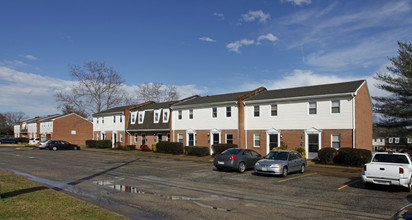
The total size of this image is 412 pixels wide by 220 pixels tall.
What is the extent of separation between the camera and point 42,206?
8367mm

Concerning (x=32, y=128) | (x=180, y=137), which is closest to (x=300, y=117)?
(x=180, y=137)

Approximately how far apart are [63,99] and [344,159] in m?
49.8

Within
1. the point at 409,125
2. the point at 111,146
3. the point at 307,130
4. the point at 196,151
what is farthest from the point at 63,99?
the point at 409,125

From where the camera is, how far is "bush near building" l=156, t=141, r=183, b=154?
33.6 meters

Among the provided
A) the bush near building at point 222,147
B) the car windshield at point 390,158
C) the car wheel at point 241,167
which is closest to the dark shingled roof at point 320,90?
the bush near building at point 222,147

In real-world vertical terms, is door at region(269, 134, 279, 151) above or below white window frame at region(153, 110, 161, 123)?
below

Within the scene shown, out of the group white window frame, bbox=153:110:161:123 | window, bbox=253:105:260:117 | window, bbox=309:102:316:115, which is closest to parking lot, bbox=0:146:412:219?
window, bbox=309:102:316:115

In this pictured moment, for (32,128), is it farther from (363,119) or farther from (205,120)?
(363,119)

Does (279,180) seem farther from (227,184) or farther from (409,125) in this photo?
(409,125)

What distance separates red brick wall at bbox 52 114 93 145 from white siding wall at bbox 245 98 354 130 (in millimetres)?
48979

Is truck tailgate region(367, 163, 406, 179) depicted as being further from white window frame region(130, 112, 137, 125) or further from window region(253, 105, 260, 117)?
white window frame region(130, 112, 137, 125)

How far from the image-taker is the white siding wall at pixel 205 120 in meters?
30.3

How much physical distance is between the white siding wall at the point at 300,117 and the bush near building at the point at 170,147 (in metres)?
8.40

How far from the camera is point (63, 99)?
Answer: 5547cm
